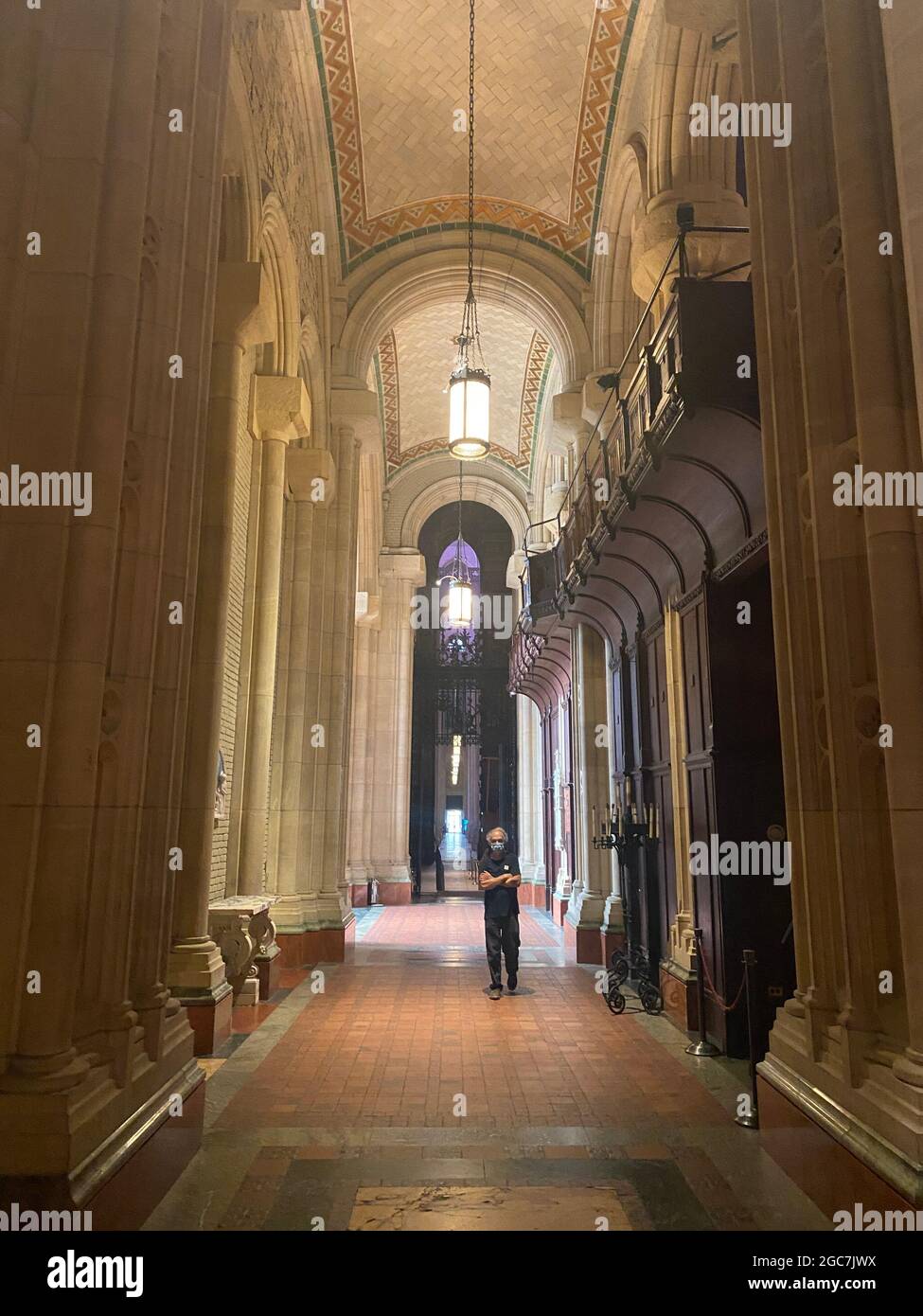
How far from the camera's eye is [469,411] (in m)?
8.57

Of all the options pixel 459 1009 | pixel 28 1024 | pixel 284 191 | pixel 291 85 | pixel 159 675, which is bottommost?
pixel 459 1009

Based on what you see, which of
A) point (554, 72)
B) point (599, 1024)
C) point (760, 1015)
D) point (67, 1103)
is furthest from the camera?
point (554, 72)

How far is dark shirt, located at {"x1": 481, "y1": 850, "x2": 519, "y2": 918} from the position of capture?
25.3 feet

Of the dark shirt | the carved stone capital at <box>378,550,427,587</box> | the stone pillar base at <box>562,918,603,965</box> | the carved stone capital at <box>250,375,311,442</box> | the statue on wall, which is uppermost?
the carved stone capital at <box>378,550,427,587</box>

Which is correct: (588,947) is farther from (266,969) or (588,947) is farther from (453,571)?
(453,571)

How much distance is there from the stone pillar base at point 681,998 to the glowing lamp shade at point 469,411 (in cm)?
532

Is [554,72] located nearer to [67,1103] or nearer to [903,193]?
[903,193]

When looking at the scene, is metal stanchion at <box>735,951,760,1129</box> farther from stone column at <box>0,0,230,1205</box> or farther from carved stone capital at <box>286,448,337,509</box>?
carved stone capital at <box>286,448,337,509</box>

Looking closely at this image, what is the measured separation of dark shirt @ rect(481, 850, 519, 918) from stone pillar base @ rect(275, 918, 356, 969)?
2577 millimetres

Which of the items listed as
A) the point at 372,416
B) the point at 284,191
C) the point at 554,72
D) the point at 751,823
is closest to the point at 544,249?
the point at 554,72

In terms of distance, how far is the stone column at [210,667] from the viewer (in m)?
5.71

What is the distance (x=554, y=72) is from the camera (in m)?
9.73

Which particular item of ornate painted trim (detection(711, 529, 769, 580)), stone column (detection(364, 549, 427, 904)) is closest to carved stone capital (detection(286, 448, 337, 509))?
ornate painted trim (detection(711, 529, 769, 580))
